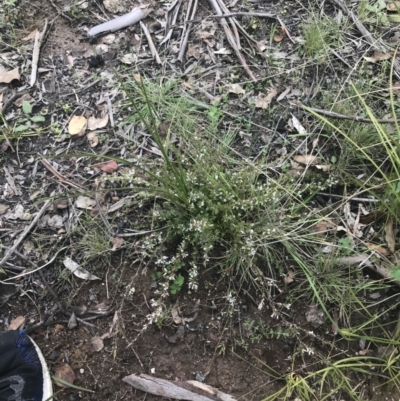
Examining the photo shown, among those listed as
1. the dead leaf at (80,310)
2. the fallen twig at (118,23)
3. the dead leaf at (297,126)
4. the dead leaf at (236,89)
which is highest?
the fallen twig at (118,23)

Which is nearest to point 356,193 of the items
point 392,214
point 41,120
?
point 392,214

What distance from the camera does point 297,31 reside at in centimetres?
253

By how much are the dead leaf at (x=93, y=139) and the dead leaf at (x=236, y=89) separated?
0.73 m

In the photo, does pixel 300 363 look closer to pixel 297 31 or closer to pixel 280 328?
pixel 280 328

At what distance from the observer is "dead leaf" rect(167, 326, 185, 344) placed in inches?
75.2

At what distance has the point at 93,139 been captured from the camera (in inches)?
90.2

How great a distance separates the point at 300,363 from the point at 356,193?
30.0 inches

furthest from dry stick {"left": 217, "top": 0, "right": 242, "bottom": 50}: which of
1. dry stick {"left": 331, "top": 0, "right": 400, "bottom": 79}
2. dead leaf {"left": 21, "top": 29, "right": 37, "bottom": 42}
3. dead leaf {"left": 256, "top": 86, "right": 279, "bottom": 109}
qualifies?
dead leaf {"left": 21, "top": 29, "right": 37, "bottom": 42}

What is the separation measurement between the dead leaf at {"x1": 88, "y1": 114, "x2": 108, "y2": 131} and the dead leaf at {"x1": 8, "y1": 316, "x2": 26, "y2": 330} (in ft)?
3.20

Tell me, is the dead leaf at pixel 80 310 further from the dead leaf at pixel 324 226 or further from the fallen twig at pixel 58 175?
the dead leaf at pixel 324 226

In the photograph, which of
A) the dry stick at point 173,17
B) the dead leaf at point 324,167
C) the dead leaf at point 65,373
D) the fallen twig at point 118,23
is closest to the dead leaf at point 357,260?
the dead leaf at point 324,167

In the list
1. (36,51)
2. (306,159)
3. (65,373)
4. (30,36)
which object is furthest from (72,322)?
(30,36)

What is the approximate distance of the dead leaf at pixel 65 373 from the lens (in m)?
1.86

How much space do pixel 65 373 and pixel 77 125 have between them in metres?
1.20
